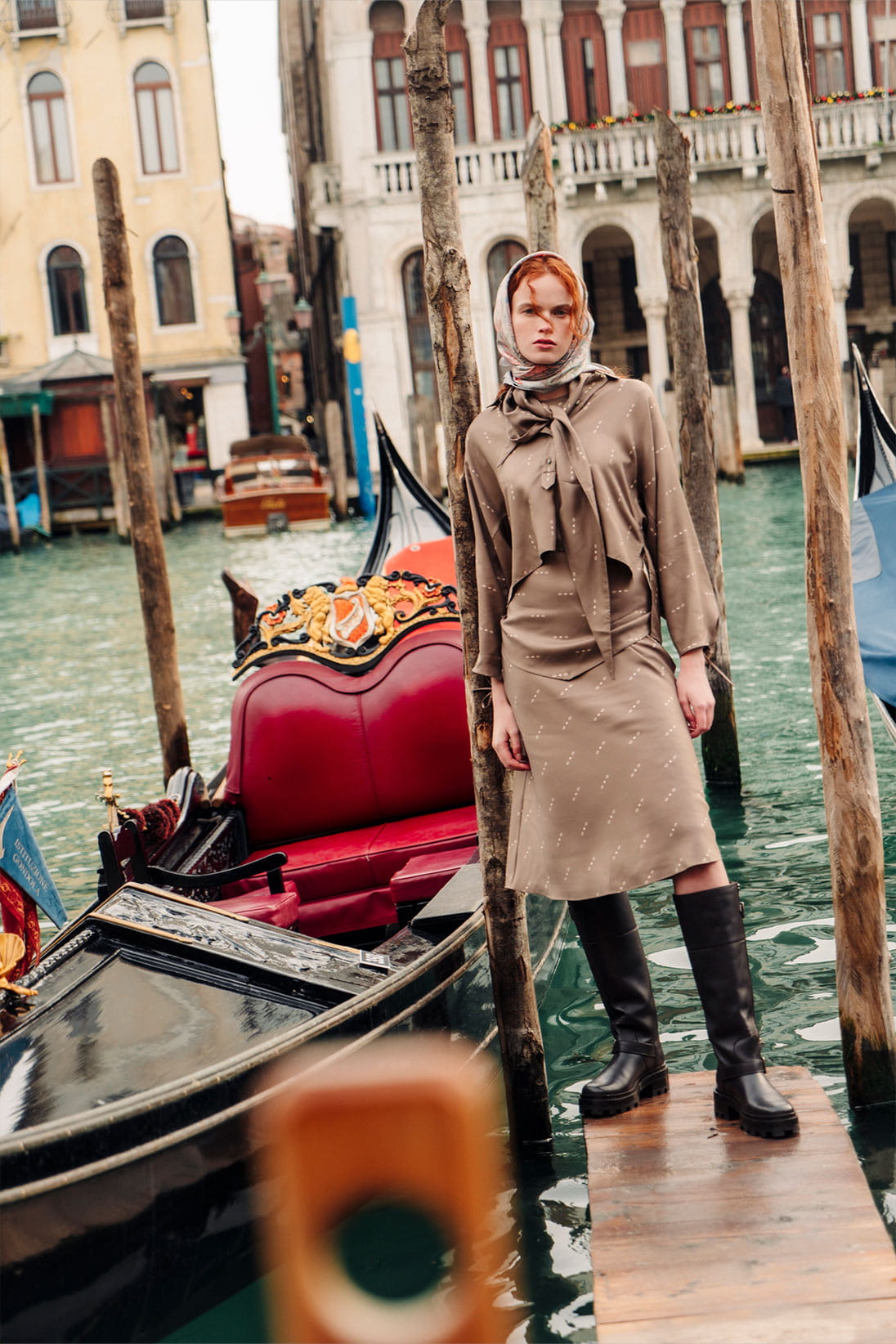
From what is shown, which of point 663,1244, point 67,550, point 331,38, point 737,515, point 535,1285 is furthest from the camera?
point 331,38

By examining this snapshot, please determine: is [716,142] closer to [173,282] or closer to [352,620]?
[173,282]

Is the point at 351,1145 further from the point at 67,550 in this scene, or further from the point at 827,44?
the point at 827,44

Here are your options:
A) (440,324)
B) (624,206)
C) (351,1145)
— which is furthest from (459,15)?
(351,1145)

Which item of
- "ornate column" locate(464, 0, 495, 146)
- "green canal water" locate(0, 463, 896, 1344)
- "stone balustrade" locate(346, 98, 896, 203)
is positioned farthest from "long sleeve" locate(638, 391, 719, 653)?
"ornate column" locate(464, 0, 495, 146)

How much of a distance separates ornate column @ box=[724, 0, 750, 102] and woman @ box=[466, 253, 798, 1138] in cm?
1986

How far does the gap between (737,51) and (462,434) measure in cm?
1969

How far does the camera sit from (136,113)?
22.3 metres

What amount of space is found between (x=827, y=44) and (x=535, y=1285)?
20791 mm

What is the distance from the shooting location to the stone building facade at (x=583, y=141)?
1972 cm

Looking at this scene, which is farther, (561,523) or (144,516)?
(144,516)

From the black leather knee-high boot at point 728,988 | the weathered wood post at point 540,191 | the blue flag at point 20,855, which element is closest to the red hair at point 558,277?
the black leather knee-high boot at point 728,988

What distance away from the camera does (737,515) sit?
14.2 meters

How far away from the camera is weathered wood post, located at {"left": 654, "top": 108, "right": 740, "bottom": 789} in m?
5.59

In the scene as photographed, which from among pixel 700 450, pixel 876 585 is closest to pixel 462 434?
pixel 876 585
